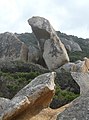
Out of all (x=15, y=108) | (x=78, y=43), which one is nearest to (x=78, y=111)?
(x=15, y=108)

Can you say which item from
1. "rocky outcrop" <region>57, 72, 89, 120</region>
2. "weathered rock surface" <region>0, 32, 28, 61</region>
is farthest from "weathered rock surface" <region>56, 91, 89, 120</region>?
"weathered rock surface" <region>0, 32, 28, 61</region>

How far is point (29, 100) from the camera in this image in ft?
34.7

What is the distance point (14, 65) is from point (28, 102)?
15451 mm

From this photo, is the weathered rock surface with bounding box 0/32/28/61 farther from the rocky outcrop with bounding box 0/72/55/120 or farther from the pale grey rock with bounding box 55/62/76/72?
the rocky outcrop with bounding box 0/72/55/120

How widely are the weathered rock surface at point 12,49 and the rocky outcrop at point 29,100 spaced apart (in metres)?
→ 17.6

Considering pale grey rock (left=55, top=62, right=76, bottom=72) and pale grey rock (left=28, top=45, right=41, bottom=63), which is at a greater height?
pale grey rock (left=28, top=45, right=41, bottom=63)

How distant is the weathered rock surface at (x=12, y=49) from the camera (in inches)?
1134

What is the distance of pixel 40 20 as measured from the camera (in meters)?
26.8

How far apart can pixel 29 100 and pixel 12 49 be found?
1876 cm

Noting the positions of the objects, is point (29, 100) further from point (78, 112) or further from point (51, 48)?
point (51, 48)

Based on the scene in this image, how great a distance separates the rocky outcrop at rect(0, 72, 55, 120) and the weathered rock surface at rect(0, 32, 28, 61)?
17.6 metres

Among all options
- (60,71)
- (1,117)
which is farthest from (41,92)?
(60,71)

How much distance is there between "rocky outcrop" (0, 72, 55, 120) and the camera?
10.3m

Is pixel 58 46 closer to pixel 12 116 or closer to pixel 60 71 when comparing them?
pixel 60 71
